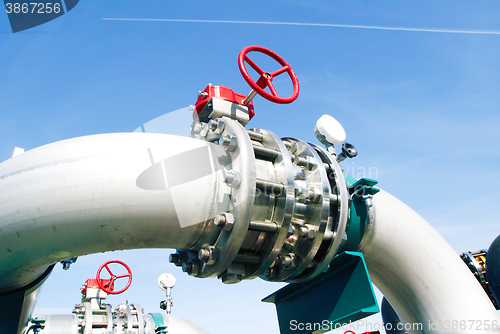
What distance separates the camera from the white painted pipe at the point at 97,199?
64.6 inches

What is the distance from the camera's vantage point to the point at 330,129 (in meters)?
2.55

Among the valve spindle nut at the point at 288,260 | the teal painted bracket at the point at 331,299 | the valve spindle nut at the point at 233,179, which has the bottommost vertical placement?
A: the teal painted bracket at the point at 331,299

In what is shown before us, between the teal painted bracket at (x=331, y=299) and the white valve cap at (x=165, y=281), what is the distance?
4.37 m

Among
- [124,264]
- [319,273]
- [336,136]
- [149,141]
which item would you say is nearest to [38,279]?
[149,141]

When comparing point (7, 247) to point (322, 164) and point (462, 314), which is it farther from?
point (462, 314)

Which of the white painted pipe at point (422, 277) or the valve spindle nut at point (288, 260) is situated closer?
the valve spindle nut at point (288, 260)

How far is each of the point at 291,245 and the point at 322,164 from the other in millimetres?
469

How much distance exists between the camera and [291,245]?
6.76ft

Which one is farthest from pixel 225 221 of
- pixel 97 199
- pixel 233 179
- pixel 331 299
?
pixel 331 299

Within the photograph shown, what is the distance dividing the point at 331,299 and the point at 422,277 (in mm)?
636

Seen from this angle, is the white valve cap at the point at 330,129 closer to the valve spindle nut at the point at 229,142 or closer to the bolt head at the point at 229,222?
the valve spindle nut at the point at 229,142

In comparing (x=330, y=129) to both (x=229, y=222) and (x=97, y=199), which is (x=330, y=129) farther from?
(x=97, y=199)

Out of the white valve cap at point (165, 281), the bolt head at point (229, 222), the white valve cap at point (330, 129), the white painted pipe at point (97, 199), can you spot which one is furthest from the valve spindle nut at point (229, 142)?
the white valve cap at point (165, 281)

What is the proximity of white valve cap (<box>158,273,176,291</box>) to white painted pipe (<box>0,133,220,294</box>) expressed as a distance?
491cm
